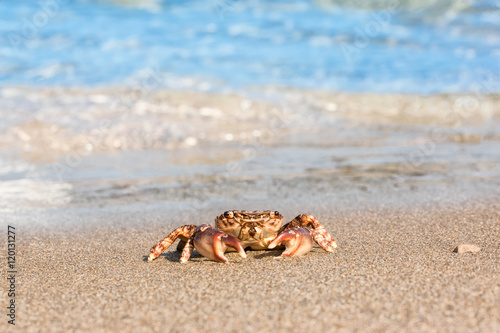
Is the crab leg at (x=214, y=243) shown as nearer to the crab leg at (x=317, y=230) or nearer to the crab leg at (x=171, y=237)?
the crab leg at (x=171, y=237)

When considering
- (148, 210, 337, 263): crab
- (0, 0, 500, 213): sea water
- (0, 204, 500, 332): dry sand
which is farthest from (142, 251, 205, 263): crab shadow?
(0, 0, 500, 213): sea water

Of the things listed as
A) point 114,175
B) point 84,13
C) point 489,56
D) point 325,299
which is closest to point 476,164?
point 114,175

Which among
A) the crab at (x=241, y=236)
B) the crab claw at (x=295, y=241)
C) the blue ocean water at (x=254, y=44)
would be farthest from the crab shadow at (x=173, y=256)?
the blue ocean water at (x=254, y=44)

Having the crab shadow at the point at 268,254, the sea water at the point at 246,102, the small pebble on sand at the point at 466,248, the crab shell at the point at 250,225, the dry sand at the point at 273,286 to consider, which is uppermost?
the sea water at the point at 246,102

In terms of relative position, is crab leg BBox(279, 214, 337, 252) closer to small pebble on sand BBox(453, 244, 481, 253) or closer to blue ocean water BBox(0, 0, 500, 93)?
small pebble on sand BBox(453, 244, 481, 253)

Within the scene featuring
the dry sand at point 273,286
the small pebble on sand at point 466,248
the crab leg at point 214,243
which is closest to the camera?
the dry sand at point 273,286

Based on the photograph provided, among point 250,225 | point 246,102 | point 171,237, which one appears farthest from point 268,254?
point 246,102

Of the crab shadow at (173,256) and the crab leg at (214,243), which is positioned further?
the crab shadow at (173,256)
